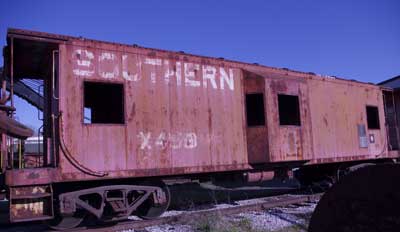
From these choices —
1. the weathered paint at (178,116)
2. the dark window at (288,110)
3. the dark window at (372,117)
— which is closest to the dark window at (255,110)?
the weathered paint at (178,116)

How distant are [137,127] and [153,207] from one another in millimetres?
1682

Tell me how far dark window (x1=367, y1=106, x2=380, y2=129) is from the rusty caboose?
354 cm

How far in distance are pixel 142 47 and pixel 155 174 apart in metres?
2.59

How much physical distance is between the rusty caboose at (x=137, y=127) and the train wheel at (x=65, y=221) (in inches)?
1.0

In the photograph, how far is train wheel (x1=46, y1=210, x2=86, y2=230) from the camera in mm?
6453

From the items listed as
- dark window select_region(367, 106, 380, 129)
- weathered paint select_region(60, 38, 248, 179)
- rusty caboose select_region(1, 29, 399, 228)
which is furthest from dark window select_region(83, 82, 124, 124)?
dark window select_region(367, 106, 380, 129)

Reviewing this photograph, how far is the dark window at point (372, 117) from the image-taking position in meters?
12.9

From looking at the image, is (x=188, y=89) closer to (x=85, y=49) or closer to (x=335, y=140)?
(x=85, y=49)

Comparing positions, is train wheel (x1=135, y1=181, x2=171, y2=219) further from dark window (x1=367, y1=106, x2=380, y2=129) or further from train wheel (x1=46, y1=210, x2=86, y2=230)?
dark window (x1=367, y1=106, x2=380, y2=129)

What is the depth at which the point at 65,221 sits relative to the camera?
646 centimetres

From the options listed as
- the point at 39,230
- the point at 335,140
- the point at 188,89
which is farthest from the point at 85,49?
the point at 335,140

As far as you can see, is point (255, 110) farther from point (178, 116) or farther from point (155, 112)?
point (155, 112)

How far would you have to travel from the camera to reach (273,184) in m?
14.5

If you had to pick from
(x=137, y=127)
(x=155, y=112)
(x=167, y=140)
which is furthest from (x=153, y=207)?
(x=155, y=112)
